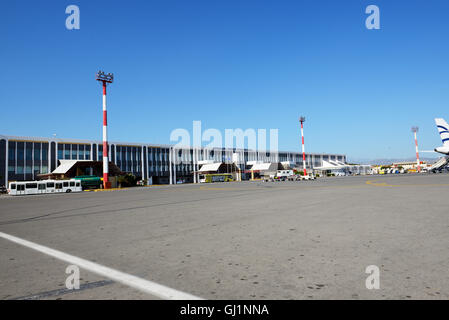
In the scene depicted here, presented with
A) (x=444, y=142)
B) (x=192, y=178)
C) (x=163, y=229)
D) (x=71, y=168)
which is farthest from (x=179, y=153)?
(x=163, y=229)

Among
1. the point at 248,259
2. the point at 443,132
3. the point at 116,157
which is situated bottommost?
the point at 248,259

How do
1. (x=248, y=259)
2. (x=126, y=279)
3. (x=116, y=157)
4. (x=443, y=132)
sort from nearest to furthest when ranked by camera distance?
1. (x=126, y=279)
2. (x=248, y=259)
3. (x=443, y=132)
4. (x=116, y=157)

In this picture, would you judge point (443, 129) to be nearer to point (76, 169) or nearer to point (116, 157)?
point (76, 169)

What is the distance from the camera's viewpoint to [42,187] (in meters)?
41.8

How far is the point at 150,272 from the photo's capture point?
3873 mm

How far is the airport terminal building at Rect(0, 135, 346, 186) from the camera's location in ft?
195

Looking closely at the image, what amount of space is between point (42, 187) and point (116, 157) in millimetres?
32937

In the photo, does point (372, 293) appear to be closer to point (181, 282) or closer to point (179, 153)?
point (181, 282)

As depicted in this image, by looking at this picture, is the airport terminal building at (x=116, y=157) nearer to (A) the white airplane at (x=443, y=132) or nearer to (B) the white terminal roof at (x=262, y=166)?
(B) the white terminal roof at (x=262, y=166)

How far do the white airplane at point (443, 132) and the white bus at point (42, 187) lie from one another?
6502 cm

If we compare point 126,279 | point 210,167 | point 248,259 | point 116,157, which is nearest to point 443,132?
point 210,167

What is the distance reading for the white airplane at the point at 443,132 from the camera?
5322 centimetres

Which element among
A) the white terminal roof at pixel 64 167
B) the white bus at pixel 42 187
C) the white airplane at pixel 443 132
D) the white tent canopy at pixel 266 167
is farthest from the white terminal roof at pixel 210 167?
the white airplane at pixel 443 132

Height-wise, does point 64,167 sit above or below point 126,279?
above
